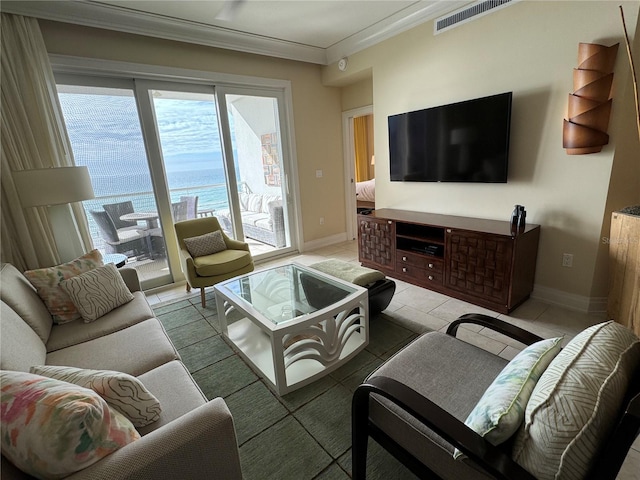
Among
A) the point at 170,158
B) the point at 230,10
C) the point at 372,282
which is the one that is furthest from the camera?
the point at 170,158

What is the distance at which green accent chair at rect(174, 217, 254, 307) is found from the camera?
299 centimetres

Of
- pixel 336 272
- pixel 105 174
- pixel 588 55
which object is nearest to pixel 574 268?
pixel 588 55

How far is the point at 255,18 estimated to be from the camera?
123 inches

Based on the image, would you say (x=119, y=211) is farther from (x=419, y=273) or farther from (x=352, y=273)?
(x=419, y=273)

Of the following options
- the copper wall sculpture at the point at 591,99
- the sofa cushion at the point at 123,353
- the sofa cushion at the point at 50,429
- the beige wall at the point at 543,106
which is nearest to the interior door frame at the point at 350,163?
the beige wall at the point at 543,106

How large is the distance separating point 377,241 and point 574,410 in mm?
2871

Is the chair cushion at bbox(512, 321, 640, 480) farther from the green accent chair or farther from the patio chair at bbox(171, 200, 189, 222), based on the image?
the patio chair at bbox(171, 200, 189, 222)

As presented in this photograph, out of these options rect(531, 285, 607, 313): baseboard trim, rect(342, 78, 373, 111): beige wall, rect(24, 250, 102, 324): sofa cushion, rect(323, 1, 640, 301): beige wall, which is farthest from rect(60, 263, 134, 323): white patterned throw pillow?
rect(342, 78, 373, 111): beige wall

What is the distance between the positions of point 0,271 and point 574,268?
411cm

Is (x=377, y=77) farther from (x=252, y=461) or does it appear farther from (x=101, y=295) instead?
(x=252, y=461)

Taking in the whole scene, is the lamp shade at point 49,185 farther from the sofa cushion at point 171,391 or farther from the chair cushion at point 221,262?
the sofa cushion at point 171,391

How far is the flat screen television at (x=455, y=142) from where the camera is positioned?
272cm

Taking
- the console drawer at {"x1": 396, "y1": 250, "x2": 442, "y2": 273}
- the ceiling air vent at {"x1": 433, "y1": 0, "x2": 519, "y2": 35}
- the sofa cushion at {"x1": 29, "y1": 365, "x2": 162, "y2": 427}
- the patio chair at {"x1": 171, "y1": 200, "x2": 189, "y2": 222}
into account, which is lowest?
the console drawer at {"x1": 396, "y1": 250, "x2": 442, "y2": 273}

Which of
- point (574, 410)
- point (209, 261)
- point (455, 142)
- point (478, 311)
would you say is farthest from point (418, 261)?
point (574, 410)
